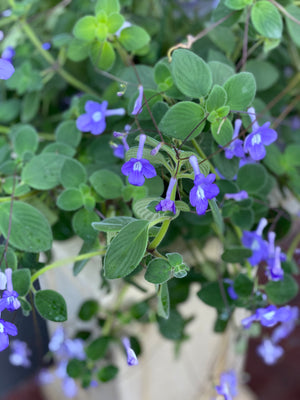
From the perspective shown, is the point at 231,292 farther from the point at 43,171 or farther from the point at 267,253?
the point at 43,171

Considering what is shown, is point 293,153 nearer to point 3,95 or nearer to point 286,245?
point 286,245

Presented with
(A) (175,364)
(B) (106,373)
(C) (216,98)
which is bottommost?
(A) (175,364)

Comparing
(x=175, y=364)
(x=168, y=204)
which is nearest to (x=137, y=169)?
(x=168, y=204)

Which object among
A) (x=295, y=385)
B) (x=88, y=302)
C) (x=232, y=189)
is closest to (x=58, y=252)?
(x=88, y=302)

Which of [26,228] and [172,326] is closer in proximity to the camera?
[26,228]

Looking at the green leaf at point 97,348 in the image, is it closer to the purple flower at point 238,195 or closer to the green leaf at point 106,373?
the green leaf at point 106,373

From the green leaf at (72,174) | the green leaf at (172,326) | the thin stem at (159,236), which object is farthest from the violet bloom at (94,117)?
the green leaf at (172,326)
